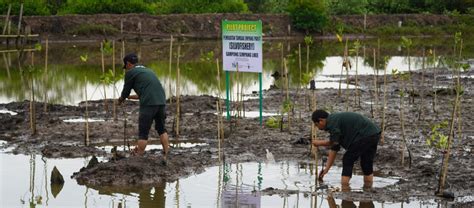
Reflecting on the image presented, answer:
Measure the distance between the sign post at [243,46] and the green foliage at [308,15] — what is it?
37.6m

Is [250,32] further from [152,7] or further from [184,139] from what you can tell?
[152,7]

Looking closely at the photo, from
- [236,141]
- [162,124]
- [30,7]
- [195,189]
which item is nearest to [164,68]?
[236,141]

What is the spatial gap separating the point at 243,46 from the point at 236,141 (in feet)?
6.53

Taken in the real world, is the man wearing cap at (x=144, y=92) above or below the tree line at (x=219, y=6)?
below

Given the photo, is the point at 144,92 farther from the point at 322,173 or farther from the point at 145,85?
the point at 322,173

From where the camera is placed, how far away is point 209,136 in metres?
14.6

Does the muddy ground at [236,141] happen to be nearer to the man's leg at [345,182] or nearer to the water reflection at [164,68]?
the man's leg at [345,182]

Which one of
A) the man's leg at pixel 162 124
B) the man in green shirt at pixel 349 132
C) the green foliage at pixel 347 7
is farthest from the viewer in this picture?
the green foliage at pixel 347 7

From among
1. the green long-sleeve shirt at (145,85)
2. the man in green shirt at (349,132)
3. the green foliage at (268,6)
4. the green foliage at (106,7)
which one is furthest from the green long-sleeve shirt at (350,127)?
the green foliage at (268,6)

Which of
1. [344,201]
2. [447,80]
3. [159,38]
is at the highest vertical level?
[159,38]

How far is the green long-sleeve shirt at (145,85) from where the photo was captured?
39.2 ft

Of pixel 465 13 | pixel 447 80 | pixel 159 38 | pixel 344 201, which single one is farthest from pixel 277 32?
pixel 344 201

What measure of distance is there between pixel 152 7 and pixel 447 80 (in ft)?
114

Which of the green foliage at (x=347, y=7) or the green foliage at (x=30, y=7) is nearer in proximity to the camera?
the green foliage at (x=30, y=7)
